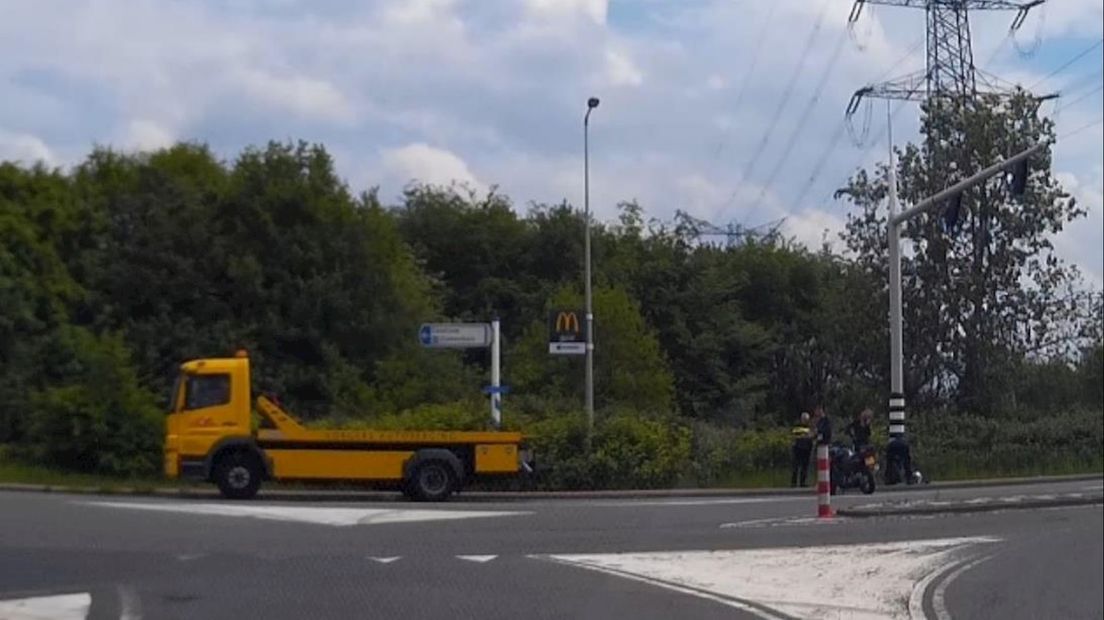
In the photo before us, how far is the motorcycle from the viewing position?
69.7 feet

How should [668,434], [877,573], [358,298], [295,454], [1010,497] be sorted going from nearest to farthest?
1. [877,573]
2. [1010,497]
3. [295,454]
4. [668,434]
5. [358,298]

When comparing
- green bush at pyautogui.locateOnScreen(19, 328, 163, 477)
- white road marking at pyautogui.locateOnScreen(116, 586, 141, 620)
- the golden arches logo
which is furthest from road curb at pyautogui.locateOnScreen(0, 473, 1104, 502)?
white road marking at pyautogui.locateOnScreen(116, 586, 141, 620)

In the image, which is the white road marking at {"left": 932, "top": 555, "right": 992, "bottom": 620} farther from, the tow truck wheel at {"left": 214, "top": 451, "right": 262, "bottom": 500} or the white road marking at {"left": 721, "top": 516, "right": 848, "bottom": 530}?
the tow truck wheel at {"left": 214, "top": 451, "right": 262, "bottom": 500}

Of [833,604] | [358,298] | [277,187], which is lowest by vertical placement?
[833,604]

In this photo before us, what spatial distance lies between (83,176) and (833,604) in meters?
41.8

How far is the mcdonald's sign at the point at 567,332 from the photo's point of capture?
3403cm

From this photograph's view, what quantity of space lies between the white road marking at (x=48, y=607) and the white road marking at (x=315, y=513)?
23.4 ft

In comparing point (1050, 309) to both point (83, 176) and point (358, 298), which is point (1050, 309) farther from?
point (83, 176)

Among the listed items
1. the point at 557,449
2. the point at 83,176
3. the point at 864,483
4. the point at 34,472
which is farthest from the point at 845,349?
the point at 83,176

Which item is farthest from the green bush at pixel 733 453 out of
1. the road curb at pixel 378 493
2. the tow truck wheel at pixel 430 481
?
the tow truck wheel at pixel 430 481

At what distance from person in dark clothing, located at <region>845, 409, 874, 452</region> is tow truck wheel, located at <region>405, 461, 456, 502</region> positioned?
957cm

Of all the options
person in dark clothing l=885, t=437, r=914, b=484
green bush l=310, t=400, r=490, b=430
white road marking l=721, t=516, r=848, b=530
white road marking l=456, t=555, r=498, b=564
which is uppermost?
green bush l=310, t=400, r=490, b=430

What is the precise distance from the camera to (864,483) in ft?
74.6

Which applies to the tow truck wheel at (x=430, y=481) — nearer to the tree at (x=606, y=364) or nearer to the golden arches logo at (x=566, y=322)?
the tree at (x=606, y=364)
